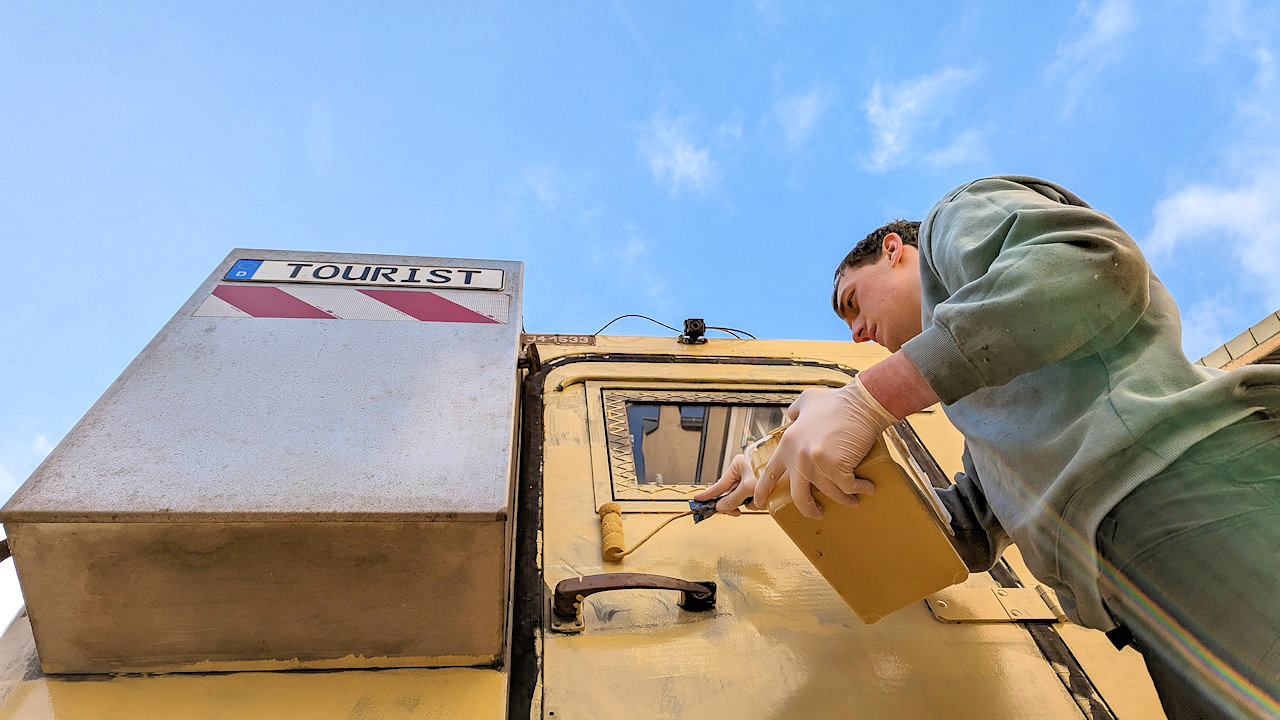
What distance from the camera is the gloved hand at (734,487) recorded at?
165 centimetres

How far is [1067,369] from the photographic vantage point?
1.34m

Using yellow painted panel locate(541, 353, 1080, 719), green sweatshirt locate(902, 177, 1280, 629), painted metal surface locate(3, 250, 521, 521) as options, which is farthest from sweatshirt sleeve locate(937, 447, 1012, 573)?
painted metal surface locate(3, 250, 521, 521)

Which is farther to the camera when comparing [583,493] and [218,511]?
[583,493]

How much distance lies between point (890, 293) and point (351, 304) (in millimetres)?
1321

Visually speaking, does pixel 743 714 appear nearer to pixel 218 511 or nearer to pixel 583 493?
pixel 583 493

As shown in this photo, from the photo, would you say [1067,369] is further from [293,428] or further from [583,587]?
[293,428]

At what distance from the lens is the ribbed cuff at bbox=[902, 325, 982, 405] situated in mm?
1241

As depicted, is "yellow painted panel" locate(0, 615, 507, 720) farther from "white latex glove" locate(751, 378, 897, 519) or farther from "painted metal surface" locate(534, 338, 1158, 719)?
"white latex glove" locate(751, 378, 897, 519)

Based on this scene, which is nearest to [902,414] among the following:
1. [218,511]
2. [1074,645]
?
[1074,645]

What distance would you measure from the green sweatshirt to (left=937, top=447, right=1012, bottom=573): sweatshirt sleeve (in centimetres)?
32

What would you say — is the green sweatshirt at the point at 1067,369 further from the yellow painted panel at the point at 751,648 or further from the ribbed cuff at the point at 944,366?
the yellow painted panel at the point at 751,648

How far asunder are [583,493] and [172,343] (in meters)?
1.00

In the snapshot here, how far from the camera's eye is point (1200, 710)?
4.07 ft

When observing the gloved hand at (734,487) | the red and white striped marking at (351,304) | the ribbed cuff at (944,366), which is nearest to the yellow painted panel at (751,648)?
the gloved hand at (734,487)
